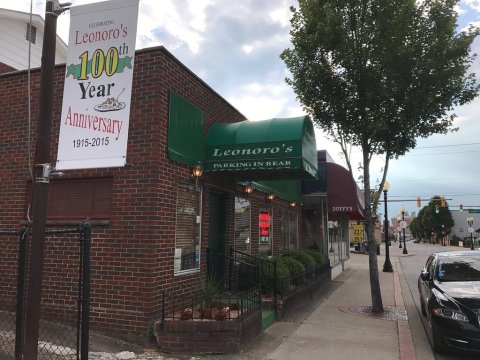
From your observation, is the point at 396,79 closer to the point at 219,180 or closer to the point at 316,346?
the point at 219,180

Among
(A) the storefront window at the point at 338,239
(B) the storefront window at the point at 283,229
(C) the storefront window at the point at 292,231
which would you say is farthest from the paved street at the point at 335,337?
(A) the storefront window at the point at 338,239

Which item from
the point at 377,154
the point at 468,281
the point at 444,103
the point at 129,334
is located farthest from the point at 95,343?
the point at 444,103

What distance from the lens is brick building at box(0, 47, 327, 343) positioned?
6.73 meters

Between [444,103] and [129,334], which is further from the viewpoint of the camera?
[444,103]

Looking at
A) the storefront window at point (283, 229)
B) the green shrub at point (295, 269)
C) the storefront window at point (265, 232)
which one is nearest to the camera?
the green shrub at point (295, 269)

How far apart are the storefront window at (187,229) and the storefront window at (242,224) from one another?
7.01 feet

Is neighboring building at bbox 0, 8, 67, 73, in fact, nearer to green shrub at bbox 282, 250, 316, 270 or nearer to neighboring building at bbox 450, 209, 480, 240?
green shrub at bbox 282, 250, 316, 270

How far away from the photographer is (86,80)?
4645 millimetres

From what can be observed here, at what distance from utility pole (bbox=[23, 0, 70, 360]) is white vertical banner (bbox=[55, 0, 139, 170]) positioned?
169mm

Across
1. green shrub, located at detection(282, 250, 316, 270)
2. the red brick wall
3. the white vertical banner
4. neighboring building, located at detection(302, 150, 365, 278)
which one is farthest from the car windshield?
the red brick wall

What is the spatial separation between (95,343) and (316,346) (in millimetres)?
3354

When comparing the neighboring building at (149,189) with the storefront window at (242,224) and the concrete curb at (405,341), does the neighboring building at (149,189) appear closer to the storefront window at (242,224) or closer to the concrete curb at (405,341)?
the storefront window at (242,224)

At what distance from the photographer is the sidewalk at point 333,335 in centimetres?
A: 639

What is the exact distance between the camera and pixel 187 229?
795 cm
